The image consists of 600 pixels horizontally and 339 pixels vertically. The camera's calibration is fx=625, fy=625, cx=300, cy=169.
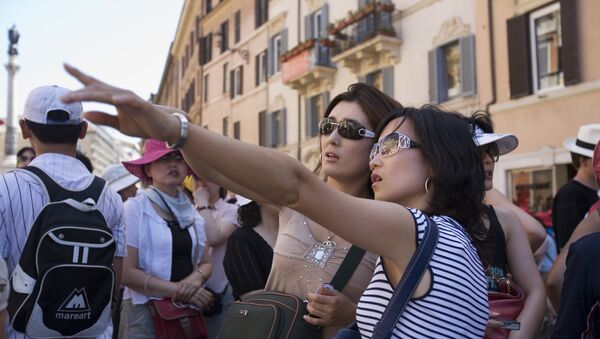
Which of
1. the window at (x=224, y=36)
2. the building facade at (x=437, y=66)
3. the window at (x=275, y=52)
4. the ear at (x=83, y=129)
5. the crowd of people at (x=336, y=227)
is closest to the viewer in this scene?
the crowd of people at (x=336, y=227)

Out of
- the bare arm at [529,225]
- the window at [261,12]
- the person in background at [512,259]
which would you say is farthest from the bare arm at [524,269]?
the window at [261,12]

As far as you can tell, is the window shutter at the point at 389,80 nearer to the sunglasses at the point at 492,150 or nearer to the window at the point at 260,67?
the window at the point at 260,67

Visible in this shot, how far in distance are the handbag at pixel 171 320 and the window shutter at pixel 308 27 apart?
1936 cm

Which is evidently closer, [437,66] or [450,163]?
[450,163]

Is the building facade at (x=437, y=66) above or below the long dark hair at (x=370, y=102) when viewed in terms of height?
above

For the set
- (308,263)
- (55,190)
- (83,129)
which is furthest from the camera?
(83,129)

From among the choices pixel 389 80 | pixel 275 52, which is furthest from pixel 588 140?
pixel 275 52

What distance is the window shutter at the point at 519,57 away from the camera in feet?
44.6

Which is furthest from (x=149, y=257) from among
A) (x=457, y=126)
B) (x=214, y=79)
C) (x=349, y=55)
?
(x=214, y=79)

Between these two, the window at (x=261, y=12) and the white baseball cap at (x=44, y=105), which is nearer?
the white baseball cap at (x=44, y=105)

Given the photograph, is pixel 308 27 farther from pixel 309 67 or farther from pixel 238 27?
pixel 238 27

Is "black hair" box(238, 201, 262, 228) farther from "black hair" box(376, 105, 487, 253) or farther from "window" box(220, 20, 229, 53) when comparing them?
"window" box(220, 20, 229, 53)

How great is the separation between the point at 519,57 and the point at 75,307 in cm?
1289

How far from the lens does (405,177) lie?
1.87 m
